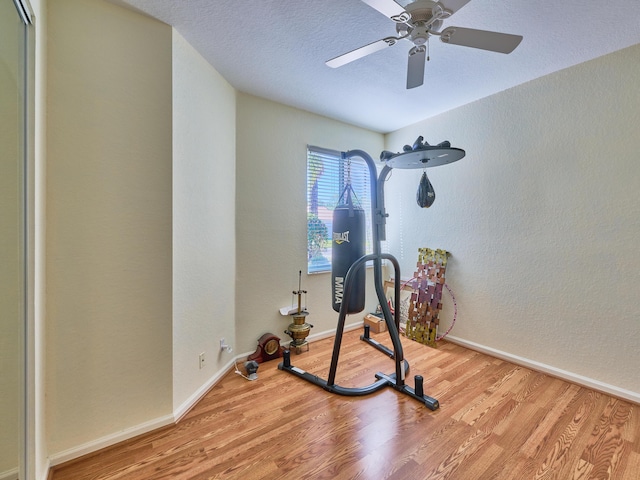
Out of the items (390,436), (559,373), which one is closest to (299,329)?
(390,436)

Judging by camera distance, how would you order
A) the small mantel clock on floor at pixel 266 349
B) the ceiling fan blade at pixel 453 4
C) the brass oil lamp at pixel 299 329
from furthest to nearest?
the brass oil lamp at pixel 299 329 < the small mantel clock on floor at pixel 266 349 < the ceiling fan blade at pixel 453 4

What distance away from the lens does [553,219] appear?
2.32 meters

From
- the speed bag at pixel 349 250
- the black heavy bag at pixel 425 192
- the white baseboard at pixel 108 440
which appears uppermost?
the black heavy bag at pixel 425 192

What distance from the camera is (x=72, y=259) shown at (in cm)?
144

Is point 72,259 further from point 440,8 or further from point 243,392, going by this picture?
point 440,8

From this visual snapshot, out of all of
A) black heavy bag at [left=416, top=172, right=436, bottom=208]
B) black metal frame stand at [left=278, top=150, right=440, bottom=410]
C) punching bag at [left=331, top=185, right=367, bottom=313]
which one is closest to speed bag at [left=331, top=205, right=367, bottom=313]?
punching bag at [left=331, top=185, right=367, bottom=313]

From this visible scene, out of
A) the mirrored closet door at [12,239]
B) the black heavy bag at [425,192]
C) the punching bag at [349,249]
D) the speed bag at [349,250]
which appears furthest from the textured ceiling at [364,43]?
the speed bag at [349,250]

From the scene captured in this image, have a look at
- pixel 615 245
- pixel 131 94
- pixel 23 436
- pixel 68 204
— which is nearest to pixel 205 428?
pixel 23 436

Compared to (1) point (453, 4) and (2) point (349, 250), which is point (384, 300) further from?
(1) point (453, 4)

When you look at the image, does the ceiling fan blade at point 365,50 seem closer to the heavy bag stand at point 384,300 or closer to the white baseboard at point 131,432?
the heavy bag stand at point 384,300

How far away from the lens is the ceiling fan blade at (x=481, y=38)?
4.40ft

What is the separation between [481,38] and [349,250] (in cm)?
164

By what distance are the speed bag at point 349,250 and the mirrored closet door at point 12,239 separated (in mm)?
1910

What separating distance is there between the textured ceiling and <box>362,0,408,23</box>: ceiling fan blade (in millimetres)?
387
